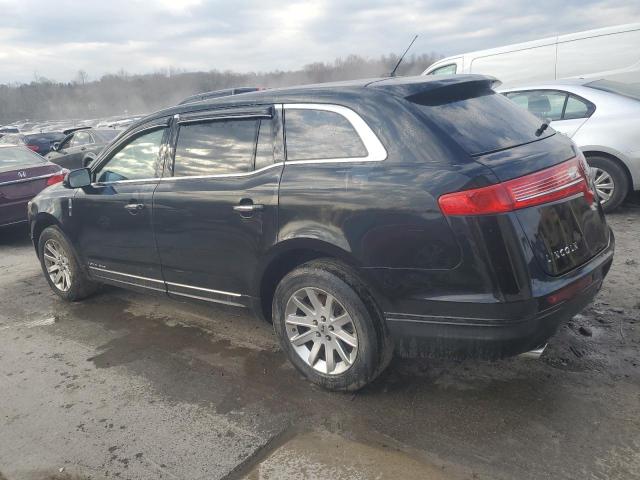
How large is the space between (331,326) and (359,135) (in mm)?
1090

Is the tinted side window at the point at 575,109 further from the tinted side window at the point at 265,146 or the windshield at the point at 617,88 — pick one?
the tinted side window at the point at 265,146

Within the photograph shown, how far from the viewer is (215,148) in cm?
359

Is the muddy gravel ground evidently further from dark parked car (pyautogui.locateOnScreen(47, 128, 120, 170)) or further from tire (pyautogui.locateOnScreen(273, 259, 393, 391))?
dark parked car (pyautogui.locateOnScreen(47, 128, 120, 170))

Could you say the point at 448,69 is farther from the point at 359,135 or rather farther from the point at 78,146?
the point at 78,146

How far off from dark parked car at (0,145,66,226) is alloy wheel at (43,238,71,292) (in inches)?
111

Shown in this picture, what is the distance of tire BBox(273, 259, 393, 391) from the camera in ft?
9.55

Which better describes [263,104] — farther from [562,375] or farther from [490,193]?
[562,375]

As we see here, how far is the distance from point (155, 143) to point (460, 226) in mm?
2525

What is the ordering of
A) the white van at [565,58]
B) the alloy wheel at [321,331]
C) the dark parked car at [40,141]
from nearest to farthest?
the alloy wheel at [321,331], the white van at [565,58], the dark parked car at [40,141]

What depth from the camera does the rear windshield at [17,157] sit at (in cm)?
812

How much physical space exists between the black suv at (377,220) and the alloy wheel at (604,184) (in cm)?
334

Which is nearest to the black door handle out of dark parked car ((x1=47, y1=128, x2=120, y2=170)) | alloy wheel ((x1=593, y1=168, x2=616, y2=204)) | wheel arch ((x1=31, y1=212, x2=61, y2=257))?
wheel arch ((x1=31, y1=212, x2=61, y2=257))

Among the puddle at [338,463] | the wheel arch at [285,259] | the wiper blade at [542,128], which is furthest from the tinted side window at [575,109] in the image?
the puddle at [338,463]

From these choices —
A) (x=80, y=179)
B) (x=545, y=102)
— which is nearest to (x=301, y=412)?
(x=80, y=179)
